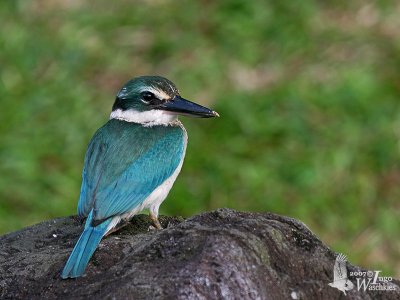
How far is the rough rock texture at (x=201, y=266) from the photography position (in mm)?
3377

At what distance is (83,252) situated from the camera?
3791mm

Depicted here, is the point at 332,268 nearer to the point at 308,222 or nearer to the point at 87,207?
the point at 87,207

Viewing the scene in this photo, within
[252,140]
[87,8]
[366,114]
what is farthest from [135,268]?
[87,8]

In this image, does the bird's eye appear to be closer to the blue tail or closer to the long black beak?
the long black beak

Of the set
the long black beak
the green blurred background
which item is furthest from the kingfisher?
the green blurred background

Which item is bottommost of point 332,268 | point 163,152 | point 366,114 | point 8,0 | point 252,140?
point 332,268

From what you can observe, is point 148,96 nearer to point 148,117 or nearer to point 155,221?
point 148,117

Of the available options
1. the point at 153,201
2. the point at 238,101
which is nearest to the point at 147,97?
the point at 153,201

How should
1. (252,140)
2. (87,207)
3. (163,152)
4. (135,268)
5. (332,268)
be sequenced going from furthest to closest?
(252,140) < (163,152) < (87,207) < (332,268) < (135,268)

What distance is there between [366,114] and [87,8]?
10.5ft

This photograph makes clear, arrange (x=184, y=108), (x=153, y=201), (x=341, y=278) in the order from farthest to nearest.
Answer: (x=184, y=108) → (x=153, y=201) → (x=341, y=278)

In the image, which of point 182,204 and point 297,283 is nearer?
point 297,283

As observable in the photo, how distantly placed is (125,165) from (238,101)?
12.4 ft

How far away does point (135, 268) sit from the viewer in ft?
11.5
